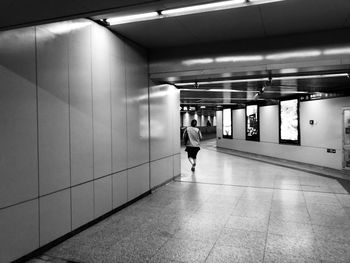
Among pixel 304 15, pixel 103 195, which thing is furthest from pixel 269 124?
pixel 103 195

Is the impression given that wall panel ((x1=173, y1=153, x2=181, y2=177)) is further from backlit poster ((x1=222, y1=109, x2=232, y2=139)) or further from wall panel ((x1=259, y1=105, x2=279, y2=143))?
backlit poster ((x1=222, y1=109, x2=232, y2=139))

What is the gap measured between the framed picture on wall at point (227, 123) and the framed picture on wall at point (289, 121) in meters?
5.71

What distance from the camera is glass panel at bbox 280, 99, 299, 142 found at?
1176cm

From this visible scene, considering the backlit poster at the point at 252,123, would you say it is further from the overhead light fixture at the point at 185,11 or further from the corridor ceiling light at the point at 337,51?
the overhead light fixture at the point at 185,11

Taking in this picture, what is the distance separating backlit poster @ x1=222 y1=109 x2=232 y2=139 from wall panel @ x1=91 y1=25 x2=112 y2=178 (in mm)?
14274

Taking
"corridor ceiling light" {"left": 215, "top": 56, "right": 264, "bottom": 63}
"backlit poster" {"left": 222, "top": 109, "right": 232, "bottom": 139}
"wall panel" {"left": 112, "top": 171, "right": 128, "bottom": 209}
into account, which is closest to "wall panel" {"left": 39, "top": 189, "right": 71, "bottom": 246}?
"wall panel" {"left": 112, "top": 171, "right": 128, "bottom": 209}

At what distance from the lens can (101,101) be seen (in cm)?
483

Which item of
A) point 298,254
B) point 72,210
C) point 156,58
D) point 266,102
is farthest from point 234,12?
point 266,102

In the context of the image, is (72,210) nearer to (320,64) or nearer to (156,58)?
(156,58)

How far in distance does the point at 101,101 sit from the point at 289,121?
964 centimetres

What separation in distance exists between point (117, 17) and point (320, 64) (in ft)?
12.3

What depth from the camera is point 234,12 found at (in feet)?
14.6

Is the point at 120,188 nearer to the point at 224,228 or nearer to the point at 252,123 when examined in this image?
the point at 224,228

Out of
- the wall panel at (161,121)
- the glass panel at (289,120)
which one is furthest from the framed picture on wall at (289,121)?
the wall panel at (161,121)
